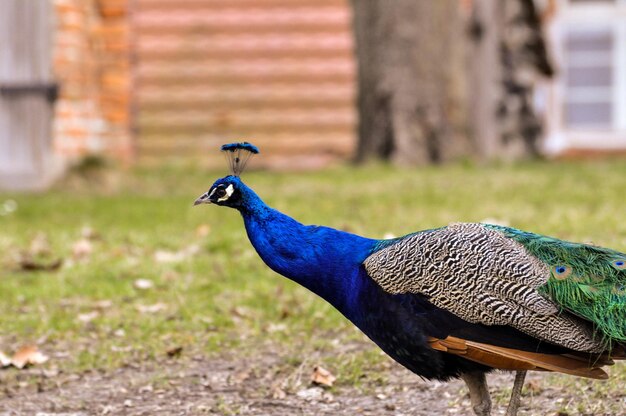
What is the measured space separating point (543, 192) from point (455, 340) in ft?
18.1

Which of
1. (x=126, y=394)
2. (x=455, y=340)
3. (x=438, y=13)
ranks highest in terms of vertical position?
(x=438, y=13)

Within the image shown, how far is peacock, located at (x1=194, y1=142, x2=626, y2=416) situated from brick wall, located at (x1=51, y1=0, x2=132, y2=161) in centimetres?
720

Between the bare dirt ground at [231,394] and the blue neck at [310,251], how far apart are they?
2.40 feet

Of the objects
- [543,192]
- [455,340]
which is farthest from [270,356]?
[543,192]

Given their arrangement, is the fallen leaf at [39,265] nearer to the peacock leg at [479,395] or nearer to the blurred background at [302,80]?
the peacock leg at [479,395]

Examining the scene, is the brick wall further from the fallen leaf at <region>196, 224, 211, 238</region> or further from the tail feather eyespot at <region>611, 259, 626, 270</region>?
the tail feather eyespot at <region>611, 259, 626, 270</region>

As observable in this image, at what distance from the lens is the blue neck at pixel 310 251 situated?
3654 mm

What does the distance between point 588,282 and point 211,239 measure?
3892mm

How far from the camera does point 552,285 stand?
344 centimetres

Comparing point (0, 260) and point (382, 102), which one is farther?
point (382, 102)

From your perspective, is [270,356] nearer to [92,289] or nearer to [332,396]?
[332,396]

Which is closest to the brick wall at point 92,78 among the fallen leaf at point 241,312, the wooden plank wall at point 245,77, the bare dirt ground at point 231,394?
the wooden plank wall at point 245,77

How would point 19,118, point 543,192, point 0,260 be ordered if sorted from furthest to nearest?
1. point 19,118
2. point 543,192
3. point 0,260

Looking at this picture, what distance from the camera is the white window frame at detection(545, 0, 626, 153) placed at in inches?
585
